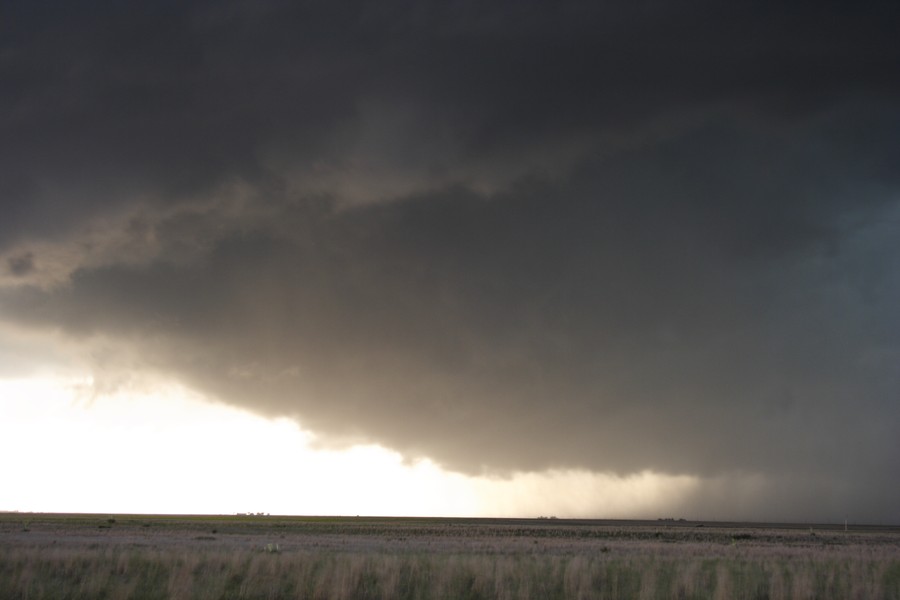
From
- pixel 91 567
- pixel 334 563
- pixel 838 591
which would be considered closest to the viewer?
pixel 838 591

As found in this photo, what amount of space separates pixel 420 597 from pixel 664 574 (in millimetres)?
8818

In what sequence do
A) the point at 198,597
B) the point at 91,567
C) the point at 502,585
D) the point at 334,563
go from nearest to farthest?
1. the point at 198,597
2. the point at 502,585
3. the point at 91,567
4. the point at 334,563

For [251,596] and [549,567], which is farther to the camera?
[549,567]

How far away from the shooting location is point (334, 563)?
22094mm

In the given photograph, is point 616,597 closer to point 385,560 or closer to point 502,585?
point 502,585

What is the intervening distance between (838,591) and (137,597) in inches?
753

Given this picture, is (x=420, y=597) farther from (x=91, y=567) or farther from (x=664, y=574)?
(x=91, y=567)

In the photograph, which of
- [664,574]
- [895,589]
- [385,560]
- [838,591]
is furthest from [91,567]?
[895,589]

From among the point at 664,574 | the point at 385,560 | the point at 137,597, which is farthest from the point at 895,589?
the point at 137,597

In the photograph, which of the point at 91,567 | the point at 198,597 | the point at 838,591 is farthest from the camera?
the point at 91,567

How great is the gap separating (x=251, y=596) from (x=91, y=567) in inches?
265

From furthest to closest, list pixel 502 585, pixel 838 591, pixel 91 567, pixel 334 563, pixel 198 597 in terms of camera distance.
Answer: pixel 334 563 < pixel 91 567 < pixel 838 591 < pixel 502 585 < pixel 198 597

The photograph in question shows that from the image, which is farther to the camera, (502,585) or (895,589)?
(895,589)

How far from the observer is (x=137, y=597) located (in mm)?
16984
